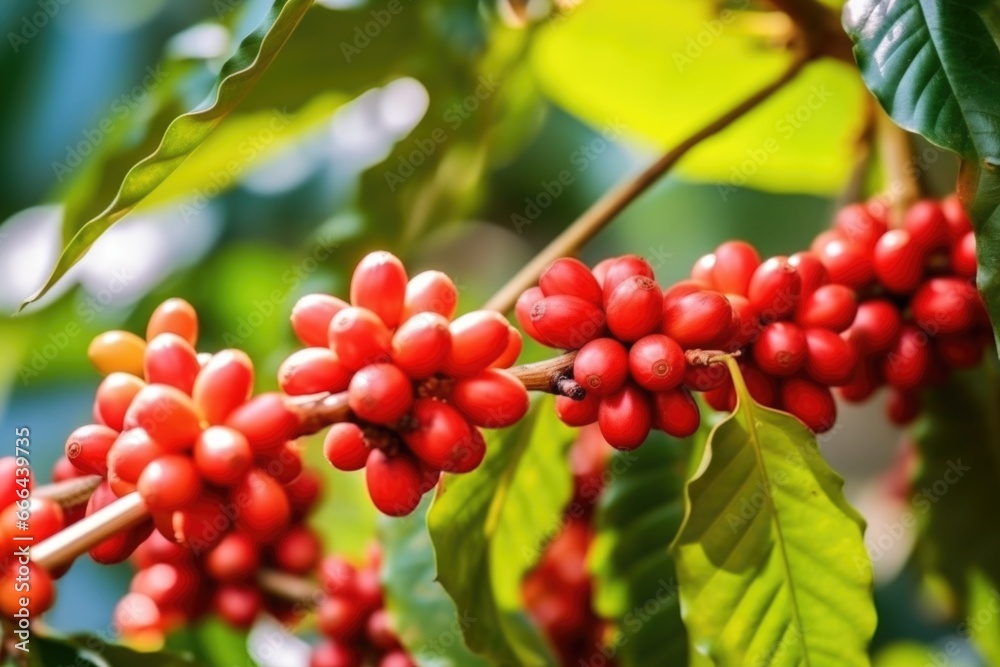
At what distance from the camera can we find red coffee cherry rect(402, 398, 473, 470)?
70cm

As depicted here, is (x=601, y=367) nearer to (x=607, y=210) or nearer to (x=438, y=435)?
A: (x=438, y=435)

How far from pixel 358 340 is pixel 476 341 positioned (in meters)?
0.08

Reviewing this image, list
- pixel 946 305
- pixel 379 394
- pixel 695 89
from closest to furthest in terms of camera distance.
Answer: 1. pixel 379 394
2. pixel 946 305
3. pixel 695 89

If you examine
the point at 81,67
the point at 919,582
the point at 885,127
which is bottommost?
the point at 919,582

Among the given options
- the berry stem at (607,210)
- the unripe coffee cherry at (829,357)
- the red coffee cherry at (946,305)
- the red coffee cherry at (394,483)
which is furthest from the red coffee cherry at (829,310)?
the red coffee cherry at (394,483)

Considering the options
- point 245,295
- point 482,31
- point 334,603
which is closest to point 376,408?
point 334,603

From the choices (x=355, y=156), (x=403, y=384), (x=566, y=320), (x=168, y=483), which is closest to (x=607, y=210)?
(x=566, y=320)

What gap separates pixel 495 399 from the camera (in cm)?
71

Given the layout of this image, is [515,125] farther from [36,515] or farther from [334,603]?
[36,515]

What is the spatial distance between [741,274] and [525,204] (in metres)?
1.40

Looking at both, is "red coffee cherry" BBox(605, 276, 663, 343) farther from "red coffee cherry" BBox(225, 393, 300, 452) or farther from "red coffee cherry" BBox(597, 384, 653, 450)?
"red coffee cherry" BBox(225, 393, 300, 452)

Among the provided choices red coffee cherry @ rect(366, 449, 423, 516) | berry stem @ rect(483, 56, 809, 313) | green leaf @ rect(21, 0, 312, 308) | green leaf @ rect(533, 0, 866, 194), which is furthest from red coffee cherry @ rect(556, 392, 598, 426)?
green leaf @ rect(533, 0, 866, 194)

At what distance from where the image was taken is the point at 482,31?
4.44 feet

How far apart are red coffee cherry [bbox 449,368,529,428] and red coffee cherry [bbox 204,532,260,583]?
0.53m
